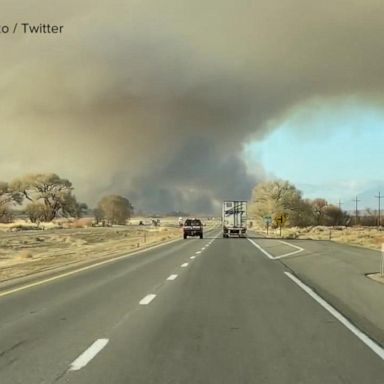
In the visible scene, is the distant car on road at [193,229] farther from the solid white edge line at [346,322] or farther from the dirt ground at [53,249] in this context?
the solid white edge line at [346,322]

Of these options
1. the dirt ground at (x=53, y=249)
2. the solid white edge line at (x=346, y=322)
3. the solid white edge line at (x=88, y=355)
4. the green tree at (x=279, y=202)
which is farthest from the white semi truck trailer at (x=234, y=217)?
the green tree at (x=279, y=202)

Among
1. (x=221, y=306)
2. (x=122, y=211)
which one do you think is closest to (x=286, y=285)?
(x=221, y=306)

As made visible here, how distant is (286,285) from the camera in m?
17.0

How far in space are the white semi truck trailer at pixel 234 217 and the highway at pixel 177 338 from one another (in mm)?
48968

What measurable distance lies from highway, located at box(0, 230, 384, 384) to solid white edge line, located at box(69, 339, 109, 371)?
1 centimetres

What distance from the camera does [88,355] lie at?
783cm

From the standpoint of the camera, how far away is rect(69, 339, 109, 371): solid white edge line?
23.7 feet

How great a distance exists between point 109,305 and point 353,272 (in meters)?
11.3

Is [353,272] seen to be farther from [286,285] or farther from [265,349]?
[265,349]

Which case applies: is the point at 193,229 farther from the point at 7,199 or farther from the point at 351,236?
the point at 7,199

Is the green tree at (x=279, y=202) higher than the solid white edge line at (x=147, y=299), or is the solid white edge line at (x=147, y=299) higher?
the green tree at (x=279, y=202)

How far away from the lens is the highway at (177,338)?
6.83m

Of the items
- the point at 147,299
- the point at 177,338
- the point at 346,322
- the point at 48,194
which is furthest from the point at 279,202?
the point at 177,338

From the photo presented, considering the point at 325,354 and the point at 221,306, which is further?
the point at 221,306
